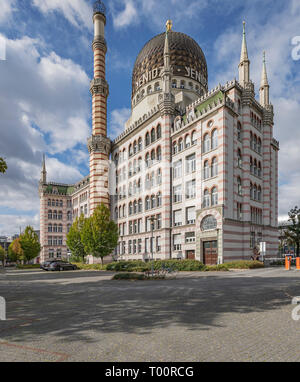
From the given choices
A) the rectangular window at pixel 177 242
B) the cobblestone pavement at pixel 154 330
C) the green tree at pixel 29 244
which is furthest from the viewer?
the green tree at pixel 29 244

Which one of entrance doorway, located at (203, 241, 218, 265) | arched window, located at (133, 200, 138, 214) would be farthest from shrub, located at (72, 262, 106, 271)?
entrance doorway, located at (203, 241, 218, 265)

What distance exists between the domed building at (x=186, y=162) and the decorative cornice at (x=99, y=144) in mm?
190

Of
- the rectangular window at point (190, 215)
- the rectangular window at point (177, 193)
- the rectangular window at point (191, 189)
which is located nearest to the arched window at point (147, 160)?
the rectangular window at point (177, 193)

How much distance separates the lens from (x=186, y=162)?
39938 millimetres

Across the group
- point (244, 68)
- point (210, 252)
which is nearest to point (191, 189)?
point (210, 252)

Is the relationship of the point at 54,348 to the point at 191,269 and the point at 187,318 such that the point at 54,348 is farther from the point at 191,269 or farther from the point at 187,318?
the point at 191,269

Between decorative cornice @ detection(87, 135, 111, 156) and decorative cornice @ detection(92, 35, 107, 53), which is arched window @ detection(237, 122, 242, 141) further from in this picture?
decorative cornice @ detection(92, 35, 107, 53)

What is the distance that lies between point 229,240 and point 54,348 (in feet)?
97.9

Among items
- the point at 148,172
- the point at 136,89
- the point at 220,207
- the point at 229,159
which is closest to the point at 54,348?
the point at 220,207

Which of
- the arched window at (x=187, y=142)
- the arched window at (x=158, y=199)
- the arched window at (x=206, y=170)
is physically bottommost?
the arched window at (x=158, y=199)

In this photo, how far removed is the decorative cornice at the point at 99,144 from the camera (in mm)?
52531

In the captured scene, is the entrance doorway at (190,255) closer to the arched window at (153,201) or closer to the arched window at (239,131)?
the arched window at (153,201)

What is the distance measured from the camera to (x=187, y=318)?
8578 millimetres

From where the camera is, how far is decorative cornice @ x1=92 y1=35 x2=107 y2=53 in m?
52.8
